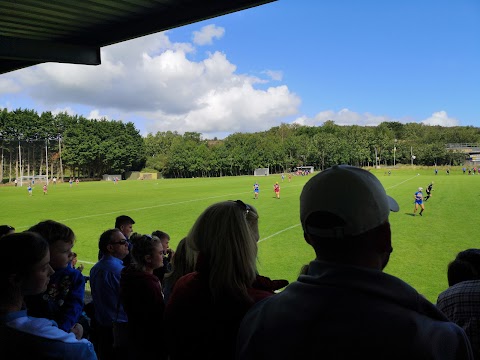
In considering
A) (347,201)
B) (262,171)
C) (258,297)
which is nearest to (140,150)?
(262,171)

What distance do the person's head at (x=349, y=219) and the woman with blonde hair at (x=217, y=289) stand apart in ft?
2.17

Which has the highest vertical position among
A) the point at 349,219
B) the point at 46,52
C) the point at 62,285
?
the point at 46,52

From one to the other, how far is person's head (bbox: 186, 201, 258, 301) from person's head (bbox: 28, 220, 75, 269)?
1.74m

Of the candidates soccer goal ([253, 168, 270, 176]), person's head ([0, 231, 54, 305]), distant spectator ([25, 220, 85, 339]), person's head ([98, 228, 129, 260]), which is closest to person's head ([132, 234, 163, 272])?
distant spectator ([25, 220, 85, 339])

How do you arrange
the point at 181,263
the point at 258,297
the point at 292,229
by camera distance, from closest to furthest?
1. the point at 258,297
2. the point at 181,263
3. the point at 292,229

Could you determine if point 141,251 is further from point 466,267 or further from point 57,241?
point 466,267

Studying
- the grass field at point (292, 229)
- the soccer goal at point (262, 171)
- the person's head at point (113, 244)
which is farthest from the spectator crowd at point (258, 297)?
the soccer goal at point (262, 171)

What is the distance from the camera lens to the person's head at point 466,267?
109 inches

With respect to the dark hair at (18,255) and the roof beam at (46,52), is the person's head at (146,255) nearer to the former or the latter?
the dark hair at (18,255)

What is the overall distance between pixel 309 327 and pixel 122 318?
3093 mm

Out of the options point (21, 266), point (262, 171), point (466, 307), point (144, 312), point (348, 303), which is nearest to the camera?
point (348, 303)

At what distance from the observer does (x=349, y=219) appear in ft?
4.00

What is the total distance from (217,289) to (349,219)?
2.83ft

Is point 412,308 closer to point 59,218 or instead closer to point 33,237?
point 33,237
